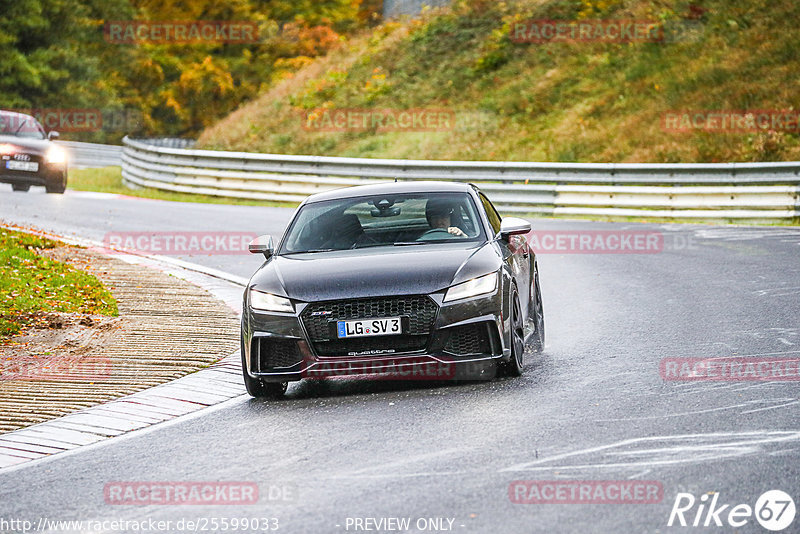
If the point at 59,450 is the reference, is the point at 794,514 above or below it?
above

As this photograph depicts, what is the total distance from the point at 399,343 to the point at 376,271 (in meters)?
0.56

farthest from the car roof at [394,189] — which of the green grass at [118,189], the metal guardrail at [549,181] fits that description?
the green grass at [118,189]

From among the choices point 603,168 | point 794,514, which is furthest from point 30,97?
point 794,514

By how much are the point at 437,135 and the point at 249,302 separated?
86.3ft

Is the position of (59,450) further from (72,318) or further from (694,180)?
(694,180)

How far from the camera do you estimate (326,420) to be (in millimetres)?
8070

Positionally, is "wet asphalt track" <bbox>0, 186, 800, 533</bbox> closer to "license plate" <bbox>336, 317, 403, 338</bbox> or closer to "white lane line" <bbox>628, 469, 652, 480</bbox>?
"white lane line" <bbox>628, 469, 652, 480</bbox>

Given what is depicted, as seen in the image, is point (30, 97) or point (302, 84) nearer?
point (302, 84)

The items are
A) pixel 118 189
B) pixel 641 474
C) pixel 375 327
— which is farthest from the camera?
pixel 118 189

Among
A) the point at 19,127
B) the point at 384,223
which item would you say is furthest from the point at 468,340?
the point at 19,127

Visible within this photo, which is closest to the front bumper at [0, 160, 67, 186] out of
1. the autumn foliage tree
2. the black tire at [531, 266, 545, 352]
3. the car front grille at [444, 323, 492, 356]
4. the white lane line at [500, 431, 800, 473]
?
the black tire at [531, 266, 545, 352]

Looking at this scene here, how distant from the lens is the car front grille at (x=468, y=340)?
8.59 m

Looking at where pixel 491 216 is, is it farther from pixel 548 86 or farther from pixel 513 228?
pixel 548 86

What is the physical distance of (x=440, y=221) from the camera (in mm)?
9938
